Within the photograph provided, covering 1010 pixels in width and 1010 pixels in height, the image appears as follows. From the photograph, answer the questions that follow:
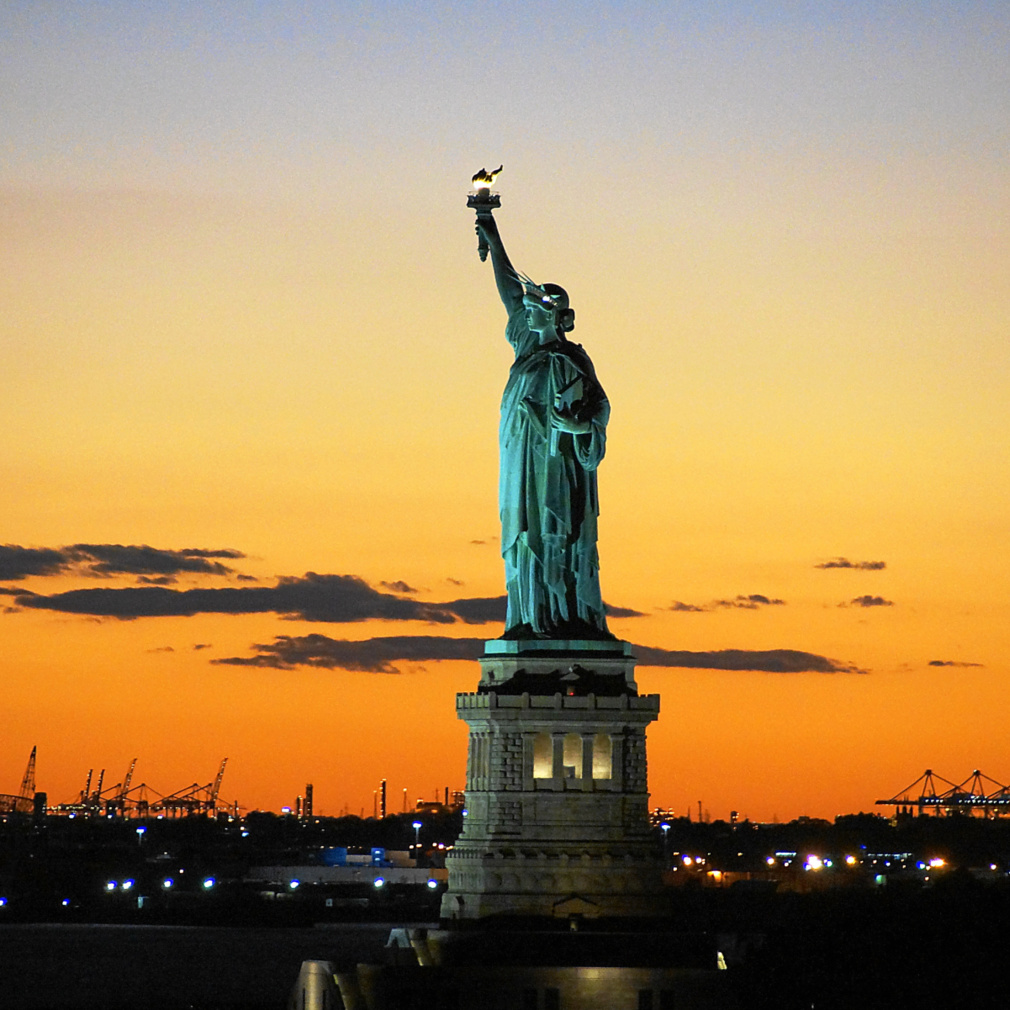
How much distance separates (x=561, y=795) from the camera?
86875 mm

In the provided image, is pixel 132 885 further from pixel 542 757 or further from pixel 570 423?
pixel 570 423

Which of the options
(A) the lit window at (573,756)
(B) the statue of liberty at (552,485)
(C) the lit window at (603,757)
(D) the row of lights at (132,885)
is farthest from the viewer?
(D) the row of lights at (132,885)

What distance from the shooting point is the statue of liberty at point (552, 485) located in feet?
293

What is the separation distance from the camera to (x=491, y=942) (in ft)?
265

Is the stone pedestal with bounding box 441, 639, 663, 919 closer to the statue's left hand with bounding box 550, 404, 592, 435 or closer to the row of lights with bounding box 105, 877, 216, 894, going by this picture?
the statue's left hand with bounding box 550, 404, 592, 435

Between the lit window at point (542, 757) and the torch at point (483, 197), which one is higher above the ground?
the torch at point (483, 197)

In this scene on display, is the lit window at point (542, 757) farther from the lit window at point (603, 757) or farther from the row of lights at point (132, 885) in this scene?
the row of lights at point (132, 885)

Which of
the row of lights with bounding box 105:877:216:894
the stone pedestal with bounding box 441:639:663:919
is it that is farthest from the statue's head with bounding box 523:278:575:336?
the row of lights with bounding box 105:877:216:894

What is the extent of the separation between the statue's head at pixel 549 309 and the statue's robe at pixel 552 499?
2.59ft

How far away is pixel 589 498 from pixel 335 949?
21.6 m

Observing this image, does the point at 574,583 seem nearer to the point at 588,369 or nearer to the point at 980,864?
the point at 588,369

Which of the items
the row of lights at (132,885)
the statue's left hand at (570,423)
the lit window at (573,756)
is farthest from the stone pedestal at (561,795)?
the row of lights at (132,885)

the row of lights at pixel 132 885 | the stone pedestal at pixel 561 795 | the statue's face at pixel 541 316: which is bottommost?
the stone pedestal at pixel 561 795

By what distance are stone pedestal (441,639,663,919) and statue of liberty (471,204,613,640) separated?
1.75 meters
